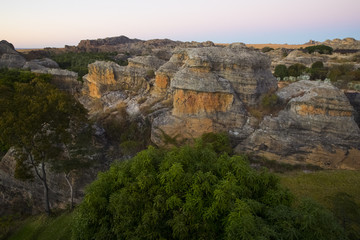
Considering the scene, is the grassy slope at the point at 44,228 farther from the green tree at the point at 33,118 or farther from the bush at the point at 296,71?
the bush at the point at 296,71

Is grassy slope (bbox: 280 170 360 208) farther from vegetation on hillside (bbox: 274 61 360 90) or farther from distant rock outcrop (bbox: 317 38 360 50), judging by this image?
distant rock outcrop (bbox: 317 38 360 50)

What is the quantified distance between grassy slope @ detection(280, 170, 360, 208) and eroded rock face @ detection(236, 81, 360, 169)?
103cm

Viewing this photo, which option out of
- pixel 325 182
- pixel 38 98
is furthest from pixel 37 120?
pixel 325 182

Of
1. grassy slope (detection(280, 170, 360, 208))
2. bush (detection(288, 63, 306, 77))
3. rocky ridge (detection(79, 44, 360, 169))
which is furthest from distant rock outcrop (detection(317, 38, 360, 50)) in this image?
grassy slope (detection(280, 170, 360, 208))

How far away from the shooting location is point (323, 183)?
55.2 feet

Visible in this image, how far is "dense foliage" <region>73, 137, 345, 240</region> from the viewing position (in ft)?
22.1

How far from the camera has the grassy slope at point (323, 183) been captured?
15711mm

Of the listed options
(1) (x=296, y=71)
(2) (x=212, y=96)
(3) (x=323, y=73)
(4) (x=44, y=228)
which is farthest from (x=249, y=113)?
(3) (x=323, y=73)

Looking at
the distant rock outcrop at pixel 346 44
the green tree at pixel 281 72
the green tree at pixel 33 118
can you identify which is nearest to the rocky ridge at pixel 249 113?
the green tree at pixel 33 118

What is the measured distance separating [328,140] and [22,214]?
25192mm

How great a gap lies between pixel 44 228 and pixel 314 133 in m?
20.9

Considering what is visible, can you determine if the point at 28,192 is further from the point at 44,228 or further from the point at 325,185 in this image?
the point at 325,185

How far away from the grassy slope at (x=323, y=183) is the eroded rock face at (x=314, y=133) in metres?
1.03

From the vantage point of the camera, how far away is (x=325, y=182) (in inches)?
665
